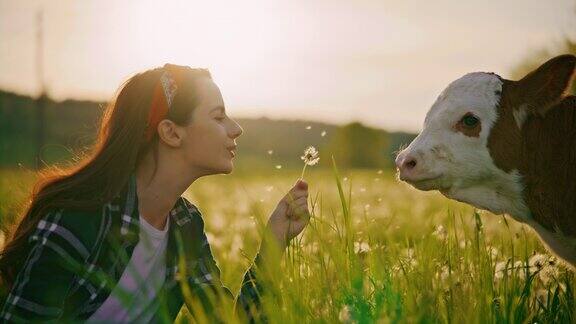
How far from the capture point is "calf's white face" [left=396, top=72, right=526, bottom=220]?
4664mm

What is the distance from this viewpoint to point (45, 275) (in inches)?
139

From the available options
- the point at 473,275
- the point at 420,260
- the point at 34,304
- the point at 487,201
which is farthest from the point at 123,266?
the point at 487,201

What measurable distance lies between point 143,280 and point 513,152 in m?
2.49

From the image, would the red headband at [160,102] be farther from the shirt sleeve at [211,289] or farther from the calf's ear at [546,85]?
the calf's ear at [546,85]

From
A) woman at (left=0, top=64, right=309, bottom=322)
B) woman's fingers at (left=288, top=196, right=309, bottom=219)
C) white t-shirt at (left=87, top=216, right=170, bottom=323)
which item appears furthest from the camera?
woman's fingers at (left=288, top=196, right=309, bottom=219)

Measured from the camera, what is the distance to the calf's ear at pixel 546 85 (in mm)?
4555

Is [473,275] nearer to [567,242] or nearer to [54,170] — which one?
[567,242]

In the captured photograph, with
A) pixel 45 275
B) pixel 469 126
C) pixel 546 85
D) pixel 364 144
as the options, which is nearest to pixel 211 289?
pixel 45 275

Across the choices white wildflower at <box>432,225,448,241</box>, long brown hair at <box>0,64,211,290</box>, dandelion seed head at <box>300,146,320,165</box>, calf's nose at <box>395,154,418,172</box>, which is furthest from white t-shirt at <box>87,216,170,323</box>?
white wildflower at <box>432,225,448,241</box>

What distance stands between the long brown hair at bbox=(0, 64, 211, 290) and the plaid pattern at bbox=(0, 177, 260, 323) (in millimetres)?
84

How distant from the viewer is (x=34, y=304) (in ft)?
11.4

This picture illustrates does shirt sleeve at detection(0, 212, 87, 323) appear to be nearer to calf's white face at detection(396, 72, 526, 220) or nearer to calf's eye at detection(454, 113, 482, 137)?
calf's white face at detection(396, 72, 526, 220)

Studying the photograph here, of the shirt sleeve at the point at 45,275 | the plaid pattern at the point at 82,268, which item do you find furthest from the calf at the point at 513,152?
the shirt sleeve at the point at 45,275

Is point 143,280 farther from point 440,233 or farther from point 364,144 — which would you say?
point 364,144
